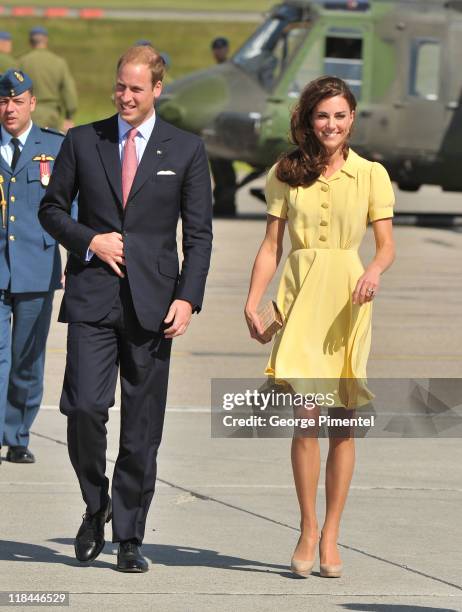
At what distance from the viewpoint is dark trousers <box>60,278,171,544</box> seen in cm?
618

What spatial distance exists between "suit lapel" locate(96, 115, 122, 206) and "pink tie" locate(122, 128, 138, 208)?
0.08 ft

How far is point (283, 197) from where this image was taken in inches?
244

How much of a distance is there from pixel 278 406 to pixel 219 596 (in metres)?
0.76

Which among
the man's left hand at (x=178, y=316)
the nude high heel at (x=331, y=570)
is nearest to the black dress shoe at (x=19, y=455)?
the man's left hand at (x=178, y=316)

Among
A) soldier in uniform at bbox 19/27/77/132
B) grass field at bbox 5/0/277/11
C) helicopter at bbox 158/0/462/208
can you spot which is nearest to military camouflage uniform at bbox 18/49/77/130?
soldier in uniform at bbox 19/27/77/132

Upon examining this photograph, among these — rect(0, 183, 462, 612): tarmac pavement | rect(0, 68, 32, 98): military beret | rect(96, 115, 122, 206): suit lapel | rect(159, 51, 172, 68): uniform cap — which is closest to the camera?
rect(0, 183, 462, 612): tarmac pavement

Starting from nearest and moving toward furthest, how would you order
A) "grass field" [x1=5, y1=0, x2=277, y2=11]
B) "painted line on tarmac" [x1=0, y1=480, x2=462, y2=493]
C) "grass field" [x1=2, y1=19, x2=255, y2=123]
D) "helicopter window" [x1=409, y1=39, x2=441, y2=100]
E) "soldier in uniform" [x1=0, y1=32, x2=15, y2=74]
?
1. "painted line on tarmac" [x1=0, y1=480, x2=462, y2=493]
2. "soldier in uniform" [x1=0, y1=32, x2=15, y2=74]
3. "helicopter window" [x1=409, y1=39, x2=441, y2=100]
4. "grass field" [x1=2, y1=19, x2=255, y2=123]
5. "grass field" [x1=5, y1=0, x2=277, y2=11]

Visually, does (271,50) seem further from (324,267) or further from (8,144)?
(324,267)

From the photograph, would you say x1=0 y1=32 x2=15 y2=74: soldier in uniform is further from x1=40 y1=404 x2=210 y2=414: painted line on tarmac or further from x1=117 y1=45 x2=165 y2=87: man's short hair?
x1=117 y1=45 x2=165 y2=87: man's short hair

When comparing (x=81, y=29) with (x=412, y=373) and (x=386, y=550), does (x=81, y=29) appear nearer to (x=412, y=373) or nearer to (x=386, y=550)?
(x=412, y=373)

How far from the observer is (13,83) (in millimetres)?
8148

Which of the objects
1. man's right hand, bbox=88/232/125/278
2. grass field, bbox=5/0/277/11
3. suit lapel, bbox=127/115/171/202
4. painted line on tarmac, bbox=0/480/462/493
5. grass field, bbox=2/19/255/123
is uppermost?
suit lapel, bbox=127/115/171/202

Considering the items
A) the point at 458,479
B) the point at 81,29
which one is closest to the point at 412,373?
the point at 458,479

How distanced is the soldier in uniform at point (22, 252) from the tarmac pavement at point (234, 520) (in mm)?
327
